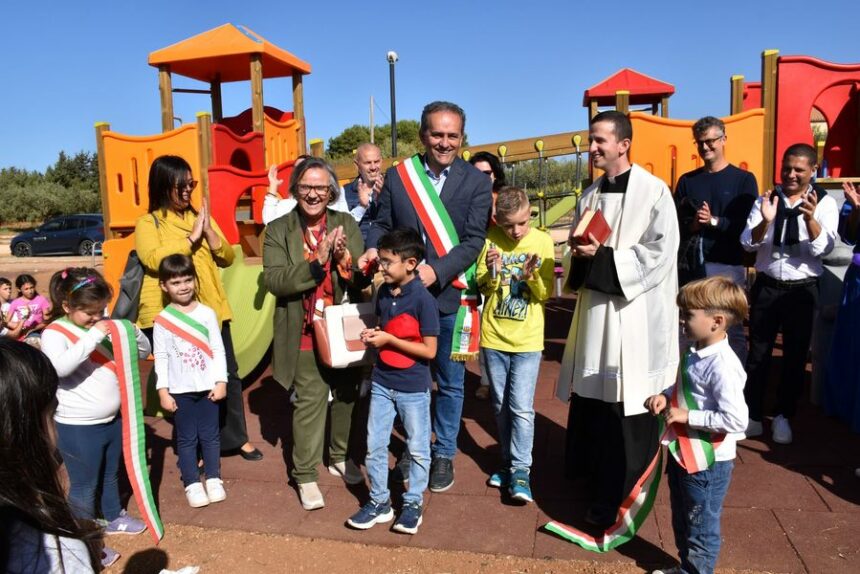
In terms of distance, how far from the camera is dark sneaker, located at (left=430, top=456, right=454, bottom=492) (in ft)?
12.6

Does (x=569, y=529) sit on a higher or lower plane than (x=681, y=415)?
lower

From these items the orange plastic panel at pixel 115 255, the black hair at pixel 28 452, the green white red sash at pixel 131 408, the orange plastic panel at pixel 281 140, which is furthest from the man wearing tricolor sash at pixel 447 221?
the orange plastic panel at pixel 281 140

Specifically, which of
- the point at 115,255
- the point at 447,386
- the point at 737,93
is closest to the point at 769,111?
the point at 737,93

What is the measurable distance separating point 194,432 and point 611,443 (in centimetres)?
216

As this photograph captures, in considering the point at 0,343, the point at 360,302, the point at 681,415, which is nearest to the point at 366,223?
the point at 360,302

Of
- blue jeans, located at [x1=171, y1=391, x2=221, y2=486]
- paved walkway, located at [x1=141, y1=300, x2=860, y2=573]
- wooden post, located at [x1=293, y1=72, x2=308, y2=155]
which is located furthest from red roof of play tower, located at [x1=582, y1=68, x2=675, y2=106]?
blue jeans, located at [x1=171, y1=391, x2=221, y2=486]

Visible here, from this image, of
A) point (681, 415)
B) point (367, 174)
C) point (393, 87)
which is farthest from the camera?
point (393, 87)

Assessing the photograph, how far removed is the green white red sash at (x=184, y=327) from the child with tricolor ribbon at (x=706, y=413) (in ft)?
7.45

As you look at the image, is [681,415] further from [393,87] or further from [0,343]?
[393,87]

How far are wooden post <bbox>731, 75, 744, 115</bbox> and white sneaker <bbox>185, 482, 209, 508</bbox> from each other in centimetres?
558

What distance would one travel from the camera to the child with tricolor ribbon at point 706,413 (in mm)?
2615

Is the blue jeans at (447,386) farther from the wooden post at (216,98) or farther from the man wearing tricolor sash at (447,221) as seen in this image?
the wooden post at (216,98)

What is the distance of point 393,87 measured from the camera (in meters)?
17.4

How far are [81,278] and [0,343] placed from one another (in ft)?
6.68
